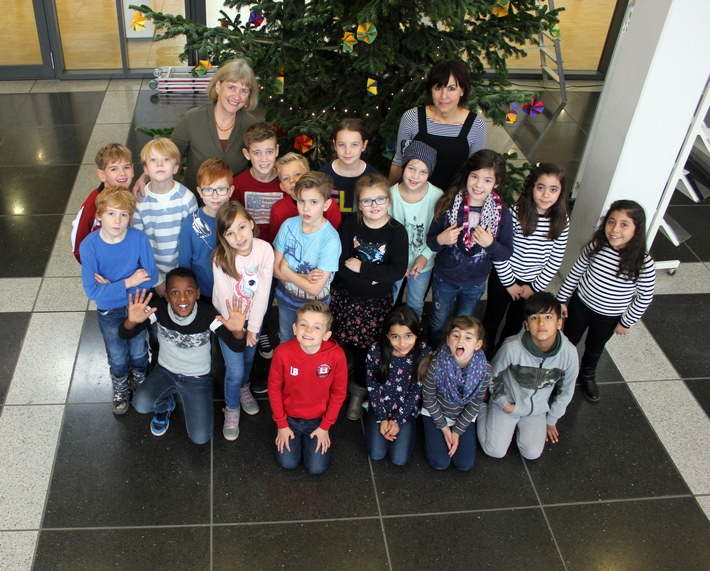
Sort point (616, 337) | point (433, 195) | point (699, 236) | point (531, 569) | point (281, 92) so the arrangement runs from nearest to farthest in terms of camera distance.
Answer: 1. point (531, 569)
2. point (433, 195)
3. point (281, 92)
4. point (616, 337)
5. point (699, 236)

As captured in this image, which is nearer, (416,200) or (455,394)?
(455,394)

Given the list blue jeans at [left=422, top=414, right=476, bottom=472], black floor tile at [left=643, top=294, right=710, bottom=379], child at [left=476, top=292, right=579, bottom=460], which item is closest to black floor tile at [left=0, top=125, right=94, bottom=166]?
blue jeans at [left=422, top=414, right=476, bottom=472]

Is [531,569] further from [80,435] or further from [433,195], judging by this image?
[80,435]

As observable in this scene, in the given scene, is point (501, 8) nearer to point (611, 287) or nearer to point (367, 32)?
point (367, 32)

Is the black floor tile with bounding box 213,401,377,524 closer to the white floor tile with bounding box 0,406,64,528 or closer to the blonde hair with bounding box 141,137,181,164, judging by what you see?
the white floor tile with bounding box 0,406,64,528

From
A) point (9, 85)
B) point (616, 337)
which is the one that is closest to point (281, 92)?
point (616, 337)

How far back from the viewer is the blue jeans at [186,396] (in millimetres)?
3580

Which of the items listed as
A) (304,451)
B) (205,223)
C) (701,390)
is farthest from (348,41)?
(701,390)

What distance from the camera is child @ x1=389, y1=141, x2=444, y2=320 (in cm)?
347

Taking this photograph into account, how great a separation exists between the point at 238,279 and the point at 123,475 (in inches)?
45.6

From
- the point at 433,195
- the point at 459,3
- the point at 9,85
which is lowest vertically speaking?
the point at 9,85

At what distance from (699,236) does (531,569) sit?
3666 mm

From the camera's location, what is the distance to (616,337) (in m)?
4.56

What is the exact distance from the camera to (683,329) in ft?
15.3
